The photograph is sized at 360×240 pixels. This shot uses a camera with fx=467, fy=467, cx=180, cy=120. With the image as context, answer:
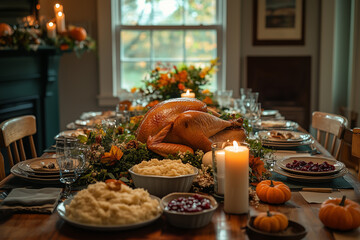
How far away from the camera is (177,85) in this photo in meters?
3.04

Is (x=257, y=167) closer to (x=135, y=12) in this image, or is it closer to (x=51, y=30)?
(x=51, y=30)

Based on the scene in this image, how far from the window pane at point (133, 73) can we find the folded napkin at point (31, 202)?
132 inches

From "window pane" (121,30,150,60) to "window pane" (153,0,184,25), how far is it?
0.61 ft

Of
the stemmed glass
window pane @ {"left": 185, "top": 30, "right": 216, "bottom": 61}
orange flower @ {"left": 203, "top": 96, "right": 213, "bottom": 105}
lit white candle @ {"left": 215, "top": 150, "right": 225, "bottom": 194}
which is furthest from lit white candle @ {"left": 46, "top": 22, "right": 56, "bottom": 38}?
lit white candle @ {"left": 215, "top": 150, "right": 225, "bottom": 194}

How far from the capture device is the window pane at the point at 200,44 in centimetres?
469

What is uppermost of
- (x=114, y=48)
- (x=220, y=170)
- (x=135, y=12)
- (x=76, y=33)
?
(x=135, y=12)

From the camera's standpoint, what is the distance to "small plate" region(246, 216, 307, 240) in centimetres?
112

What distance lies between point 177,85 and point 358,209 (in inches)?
76.8

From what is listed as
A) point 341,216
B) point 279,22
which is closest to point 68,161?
point 341,216

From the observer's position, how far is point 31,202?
1.36 metres

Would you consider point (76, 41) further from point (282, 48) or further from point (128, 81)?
point (282, 48)

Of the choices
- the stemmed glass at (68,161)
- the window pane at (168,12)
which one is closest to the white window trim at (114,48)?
the window pane at (168,12)

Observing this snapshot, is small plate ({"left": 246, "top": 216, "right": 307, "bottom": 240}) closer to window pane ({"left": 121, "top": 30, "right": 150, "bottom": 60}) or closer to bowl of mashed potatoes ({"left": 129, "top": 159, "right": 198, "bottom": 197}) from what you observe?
bowl of mashed potatoes ({"left": 129, "top": 159, "right": 198, "bottom": 197})

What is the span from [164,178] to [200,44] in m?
3.45
